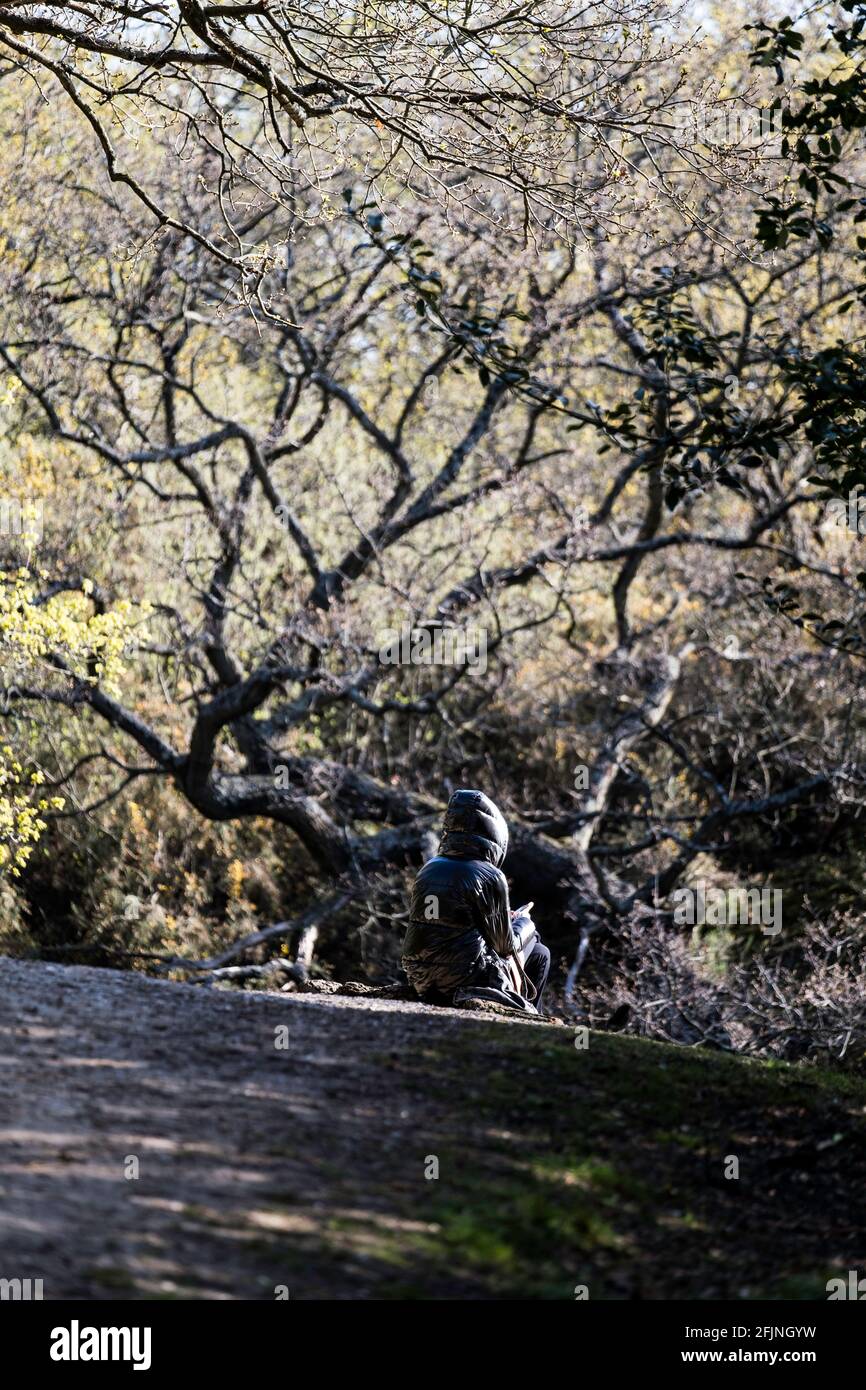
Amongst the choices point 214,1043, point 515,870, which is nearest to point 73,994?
point 214,1043

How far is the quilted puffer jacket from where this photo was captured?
26.5 feet

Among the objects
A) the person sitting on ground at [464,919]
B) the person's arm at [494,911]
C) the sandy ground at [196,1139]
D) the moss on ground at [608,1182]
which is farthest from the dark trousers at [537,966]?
the moss on ground at [608,1182]

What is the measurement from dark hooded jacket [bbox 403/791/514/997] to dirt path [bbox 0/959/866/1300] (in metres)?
1.10

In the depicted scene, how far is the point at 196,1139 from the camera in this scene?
188 inches

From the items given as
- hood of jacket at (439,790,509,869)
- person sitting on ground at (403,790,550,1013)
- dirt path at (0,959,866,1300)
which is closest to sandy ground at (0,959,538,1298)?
dirt path at (0,959,866,1300)

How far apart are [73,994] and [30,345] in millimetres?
9008

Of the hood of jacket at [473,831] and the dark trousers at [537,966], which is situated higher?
the hood of jacket at [473,831]

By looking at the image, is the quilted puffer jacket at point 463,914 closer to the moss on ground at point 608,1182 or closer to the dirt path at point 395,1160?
the dirt path at point 395,1160

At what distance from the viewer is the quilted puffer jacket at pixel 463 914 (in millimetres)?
8078

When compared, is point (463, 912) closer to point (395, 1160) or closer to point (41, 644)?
point (395, 1160)

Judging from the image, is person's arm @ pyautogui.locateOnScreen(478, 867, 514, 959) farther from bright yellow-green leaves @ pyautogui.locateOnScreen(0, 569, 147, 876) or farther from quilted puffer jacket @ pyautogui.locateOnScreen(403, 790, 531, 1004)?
bright yellow-green leaves @ pyautogui.locateOnScreen(0, 569, 147, 876)

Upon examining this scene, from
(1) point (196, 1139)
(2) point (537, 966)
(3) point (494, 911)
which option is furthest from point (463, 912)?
(1) point (196, 1139)

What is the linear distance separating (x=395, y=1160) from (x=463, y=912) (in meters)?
3.29
